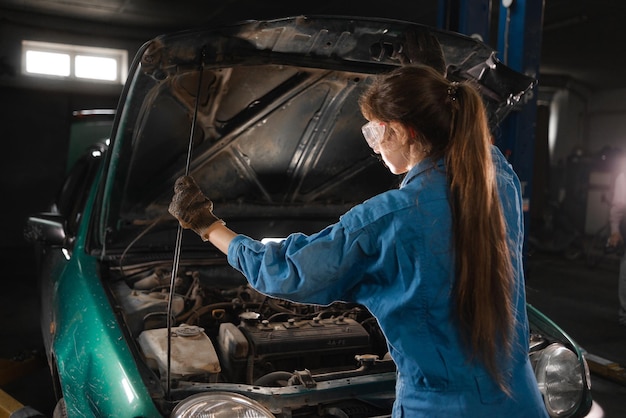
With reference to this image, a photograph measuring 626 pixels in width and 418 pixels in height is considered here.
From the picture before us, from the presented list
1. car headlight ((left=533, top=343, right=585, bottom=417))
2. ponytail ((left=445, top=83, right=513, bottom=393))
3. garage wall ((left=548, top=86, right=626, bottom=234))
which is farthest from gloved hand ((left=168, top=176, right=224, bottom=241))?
garage wall ((left=548, top=86, right=626, bottom=234))

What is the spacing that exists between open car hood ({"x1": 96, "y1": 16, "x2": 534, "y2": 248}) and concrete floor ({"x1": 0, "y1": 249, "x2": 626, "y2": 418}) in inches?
40.5

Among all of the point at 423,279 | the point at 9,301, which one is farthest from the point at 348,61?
the point at 9,301

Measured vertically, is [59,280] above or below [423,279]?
below

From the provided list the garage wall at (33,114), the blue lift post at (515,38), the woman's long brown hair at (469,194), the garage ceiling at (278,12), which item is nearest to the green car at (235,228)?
the woman's long brown hair at (469,194)

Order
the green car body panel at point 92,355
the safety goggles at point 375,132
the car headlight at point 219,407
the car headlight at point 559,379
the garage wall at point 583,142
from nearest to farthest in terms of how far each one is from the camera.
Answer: the safety goggles at point 375,132 → the car headlight at point 219,407 → the green car body panel at point 92,355 → the car headlight at point 559,379 → the garage wall at point 583,142

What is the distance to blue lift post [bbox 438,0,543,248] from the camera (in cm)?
487

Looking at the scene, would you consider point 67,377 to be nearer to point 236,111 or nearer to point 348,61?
point 236,111

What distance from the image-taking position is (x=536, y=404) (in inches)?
58.4

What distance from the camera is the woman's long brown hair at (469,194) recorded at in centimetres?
133

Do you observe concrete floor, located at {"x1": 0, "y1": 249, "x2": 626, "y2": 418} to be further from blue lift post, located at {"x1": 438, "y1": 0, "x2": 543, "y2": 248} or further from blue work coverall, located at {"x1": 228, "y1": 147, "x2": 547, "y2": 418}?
blue lift post, located at {"x1": 438, "y1": 0, "x2": 543, "y2": 248}

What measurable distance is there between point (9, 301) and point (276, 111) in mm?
4441

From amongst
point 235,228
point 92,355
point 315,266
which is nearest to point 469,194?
point 315,266

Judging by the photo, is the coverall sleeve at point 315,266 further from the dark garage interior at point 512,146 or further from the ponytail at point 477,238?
the dark garage interior at point 512,146

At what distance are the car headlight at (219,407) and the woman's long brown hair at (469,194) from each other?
2.22 feet
